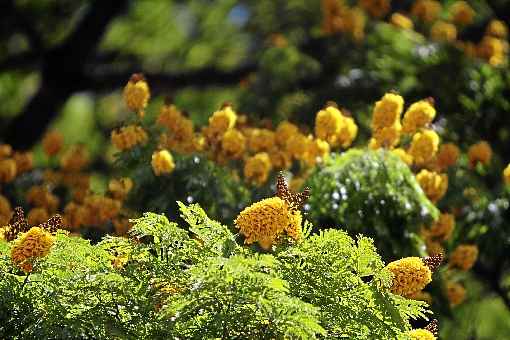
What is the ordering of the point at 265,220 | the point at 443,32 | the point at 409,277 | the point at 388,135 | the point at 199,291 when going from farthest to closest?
the point at 443,32 < the point at 388,135 < the point at 409,277 < the point at 265,220 < the point at 199,291

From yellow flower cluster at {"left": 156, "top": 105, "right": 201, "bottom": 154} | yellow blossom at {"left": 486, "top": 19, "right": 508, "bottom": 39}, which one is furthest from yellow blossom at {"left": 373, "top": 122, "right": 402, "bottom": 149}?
yellow blossom at {"left": 486, "top": 19, "right": 508, "bottom": 39}

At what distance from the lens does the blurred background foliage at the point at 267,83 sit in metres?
7.91

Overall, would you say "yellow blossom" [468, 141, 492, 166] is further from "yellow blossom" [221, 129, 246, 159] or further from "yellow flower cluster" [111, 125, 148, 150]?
"yellow flower cluster" [111, 125, 148, 150]

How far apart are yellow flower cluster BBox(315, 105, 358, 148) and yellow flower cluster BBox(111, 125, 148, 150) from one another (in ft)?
4.02

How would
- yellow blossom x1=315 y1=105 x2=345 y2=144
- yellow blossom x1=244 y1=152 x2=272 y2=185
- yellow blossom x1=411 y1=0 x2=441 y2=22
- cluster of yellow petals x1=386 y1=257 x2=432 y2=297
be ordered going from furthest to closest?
yellow blossom x1=411 y1=0 x2=441 y2=22 < yellow blossom x1=244 y1=152 x2=272 y2=185 < yellow blossom x1=315 y1=105 x2=345 y2=144 < cluster of yellow petals x1=386 y1=257 x2=432 y2=297

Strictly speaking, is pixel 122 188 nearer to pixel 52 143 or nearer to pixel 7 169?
pixel 7 169

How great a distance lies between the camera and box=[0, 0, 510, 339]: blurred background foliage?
791cm

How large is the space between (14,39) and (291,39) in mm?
4457

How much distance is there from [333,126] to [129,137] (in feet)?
4.64

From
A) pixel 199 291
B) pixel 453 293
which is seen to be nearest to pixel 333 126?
pixel 453 293

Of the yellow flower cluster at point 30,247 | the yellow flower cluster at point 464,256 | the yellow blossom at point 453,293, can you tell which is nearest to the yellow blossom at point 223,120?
the yellow flower cluster at point 464,256

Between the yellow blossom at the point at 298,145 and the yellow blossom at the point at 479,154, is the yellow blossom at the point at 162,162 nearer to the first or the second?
the yellow blossom at the point at 298,145

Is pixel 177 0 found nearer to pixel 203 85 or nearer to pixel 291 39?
pixel 203 85

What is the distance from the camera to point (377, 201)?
25.2 feet
